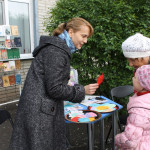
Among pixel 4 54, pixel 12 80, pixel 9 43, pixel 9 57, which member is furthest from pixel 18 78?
pixel 9 43

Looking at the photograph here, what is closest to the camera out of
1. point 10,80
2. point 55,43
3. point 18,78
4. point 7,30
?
point 55,43

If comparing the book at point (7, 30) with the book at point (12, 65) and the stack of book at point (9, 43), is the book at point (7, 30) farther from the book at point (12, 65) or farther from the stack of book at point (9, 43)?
the book at point (12, 65)

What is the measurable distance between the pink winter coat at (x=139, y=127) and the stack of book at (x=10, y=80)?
163 inches

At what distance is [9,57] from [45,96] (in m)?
3.86

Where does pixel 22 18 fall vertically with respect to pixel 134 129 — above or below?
above

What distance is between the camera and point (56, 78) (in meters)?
1.52

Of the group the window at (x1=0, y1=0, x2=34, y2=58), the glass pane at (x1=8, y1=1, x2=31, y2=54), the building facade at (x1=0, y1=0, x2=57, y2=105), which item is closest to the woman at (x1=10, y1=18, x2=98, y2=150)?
the building facade at (x1=0, y1=0, x2=57, y2=105)

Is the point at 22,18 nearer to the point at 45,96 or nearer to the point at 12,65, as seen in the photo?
the point at 12,65

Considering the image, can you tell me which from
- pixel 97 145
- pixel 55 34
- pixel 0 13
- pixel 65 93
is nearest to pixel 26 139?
pixel 65 93

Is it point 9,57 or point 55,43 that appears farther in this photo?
point 9,57

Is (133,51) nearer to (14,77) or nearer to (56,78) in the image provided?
(56,78)

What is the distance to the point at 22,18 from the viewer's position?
5.83 metres

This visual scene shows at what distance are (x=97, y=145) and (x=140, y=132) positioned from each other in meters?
1.70

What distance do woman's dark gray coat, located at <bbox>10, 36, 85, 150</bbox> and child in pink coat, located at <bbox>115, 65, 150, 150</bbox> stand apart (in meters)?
0.52
